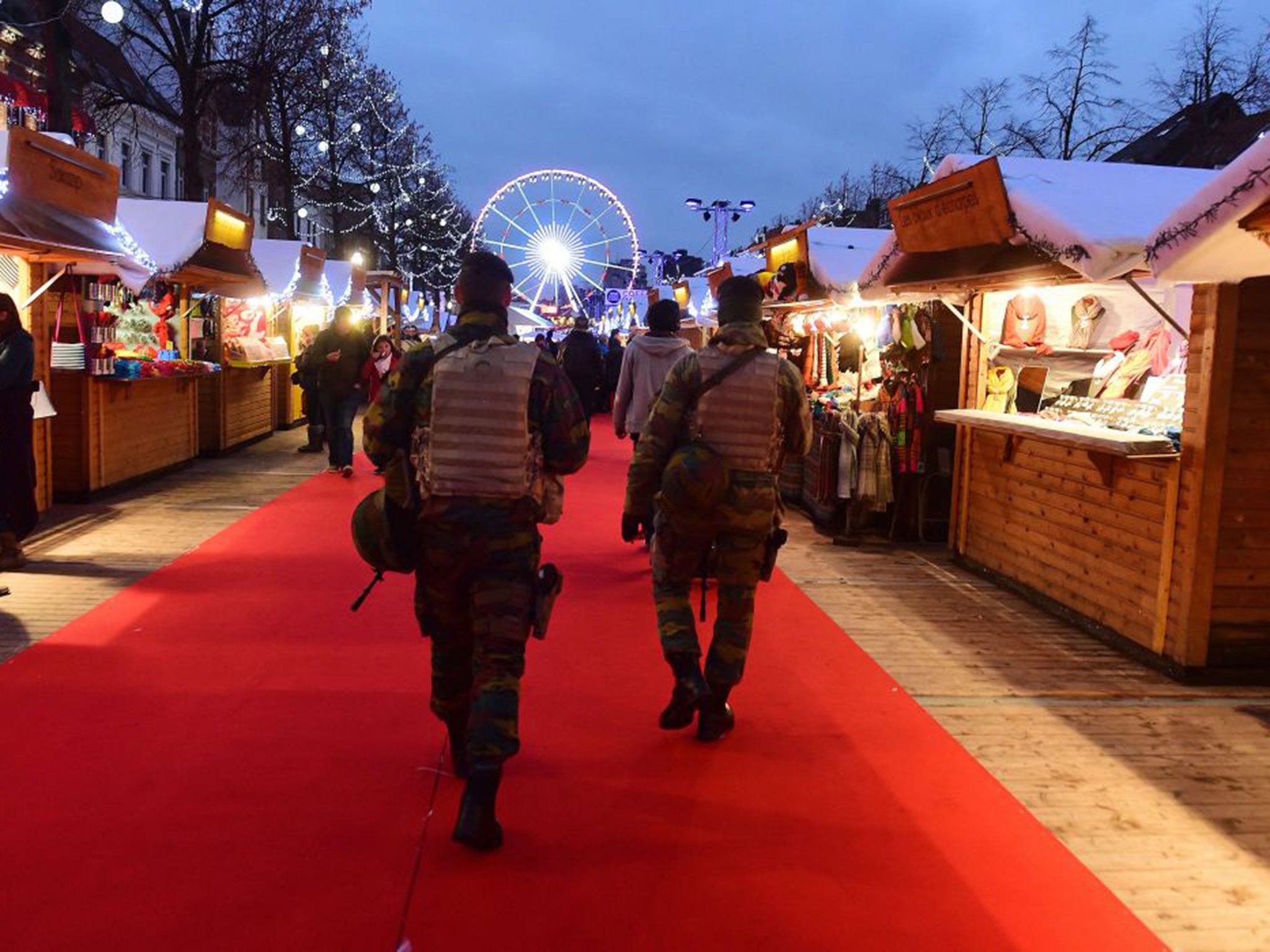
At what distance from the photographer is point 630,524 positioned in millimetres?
4676

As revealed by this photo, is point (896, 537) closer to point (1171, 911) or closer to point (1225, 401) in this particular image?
point (1225, 401)

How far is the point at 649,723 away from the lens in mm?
4379

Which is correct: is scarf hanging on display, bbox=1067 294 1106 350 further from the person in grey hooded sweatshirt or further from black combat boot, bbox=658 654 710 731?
black combat boot, bbox=658 654 710 731

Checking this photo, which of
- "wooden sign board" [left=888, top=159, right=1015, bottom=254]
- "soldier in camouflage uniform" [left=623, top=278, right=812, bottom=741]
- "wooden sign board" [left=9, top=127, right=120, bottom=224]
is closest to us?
"soldier in camouflage uniform" [left=623, top=278, right=812, bottom=741]

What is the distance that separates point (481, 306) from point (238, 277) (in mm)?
9482

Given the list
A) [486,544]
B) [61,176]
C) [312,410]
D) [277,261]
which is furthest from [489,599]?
[277,261]

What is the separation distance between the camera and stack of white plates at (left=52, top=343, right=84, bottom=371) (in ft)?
29.1

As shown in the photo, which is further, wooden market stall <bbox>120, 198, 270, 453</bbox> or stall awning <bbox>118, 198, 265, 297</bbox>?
wooden market stall <bbox>120, 198, 270, 453</bbox>

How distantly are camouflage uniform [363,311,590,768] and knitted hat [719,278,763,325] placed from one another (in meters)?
1.09

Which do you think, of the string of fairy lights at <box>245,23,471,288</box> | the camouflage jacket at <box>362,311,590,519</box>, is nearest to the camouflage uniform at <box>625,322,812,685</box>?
the camouflage jacket at <box>362,311,590,519</box>

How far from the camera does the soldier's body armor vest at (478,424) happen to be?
10.7 ft

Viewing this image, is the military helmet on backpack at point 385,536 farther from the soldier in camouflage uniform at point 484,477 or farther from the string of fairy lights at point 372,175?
the string of fairy lights at point 372,175

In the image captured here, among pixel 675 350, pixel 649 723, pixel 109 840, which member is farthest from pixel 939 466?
pixel 109 840

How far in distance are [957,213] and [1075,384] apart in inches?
63.9
